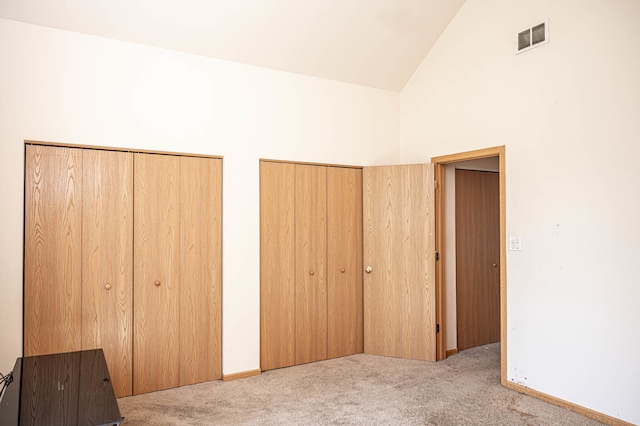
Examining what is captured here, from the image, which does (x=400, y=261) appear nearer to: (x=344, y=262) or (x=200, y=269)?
(x=344, y=262)

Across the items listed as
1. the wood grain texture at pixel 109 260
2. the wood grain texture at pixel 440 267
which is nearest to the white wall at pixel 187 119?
the wood grain texture at pixel 109 260

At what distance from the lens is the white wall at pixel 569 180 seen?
2775 mm

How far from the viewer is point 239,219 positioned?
3.78 metres

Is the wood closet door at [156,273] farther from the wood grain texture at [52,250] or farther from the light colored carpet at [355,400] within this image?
the wood grain texture at [52,250]

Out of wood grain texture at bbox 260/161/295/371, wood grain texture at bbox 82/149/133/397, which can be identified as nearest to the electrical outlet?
wood grain texture at bbox 260/161/295/371

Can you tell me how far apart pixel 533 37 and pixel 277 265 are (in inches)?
112

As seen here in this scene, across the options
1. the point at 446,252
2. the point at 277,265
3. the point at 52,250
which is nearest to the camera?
the point at 52,250

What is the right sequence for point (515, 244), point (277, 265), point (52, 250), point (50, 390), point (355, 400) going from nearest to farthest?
point (50, 390) < point (52, 250) < point (355, 400) < point (515, 244) < point (277, 265)

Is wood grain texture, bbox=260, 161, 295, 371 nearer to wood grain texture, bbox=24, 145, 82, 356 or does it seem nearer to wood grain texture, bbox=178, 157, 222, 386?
wood grain texture, bbox=178, 157, 222, 386

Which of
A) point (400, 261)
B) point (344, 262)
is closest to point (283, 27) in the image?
point (344, 262)

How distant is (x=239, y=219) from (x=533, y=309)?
2517 millimetres

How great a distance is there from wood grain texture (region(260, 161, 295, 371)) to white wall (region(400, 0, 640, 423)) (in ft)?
5.88

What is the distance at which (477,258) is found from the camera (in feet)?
15.5

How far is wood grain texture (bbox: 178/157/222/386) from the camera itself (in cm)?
355
